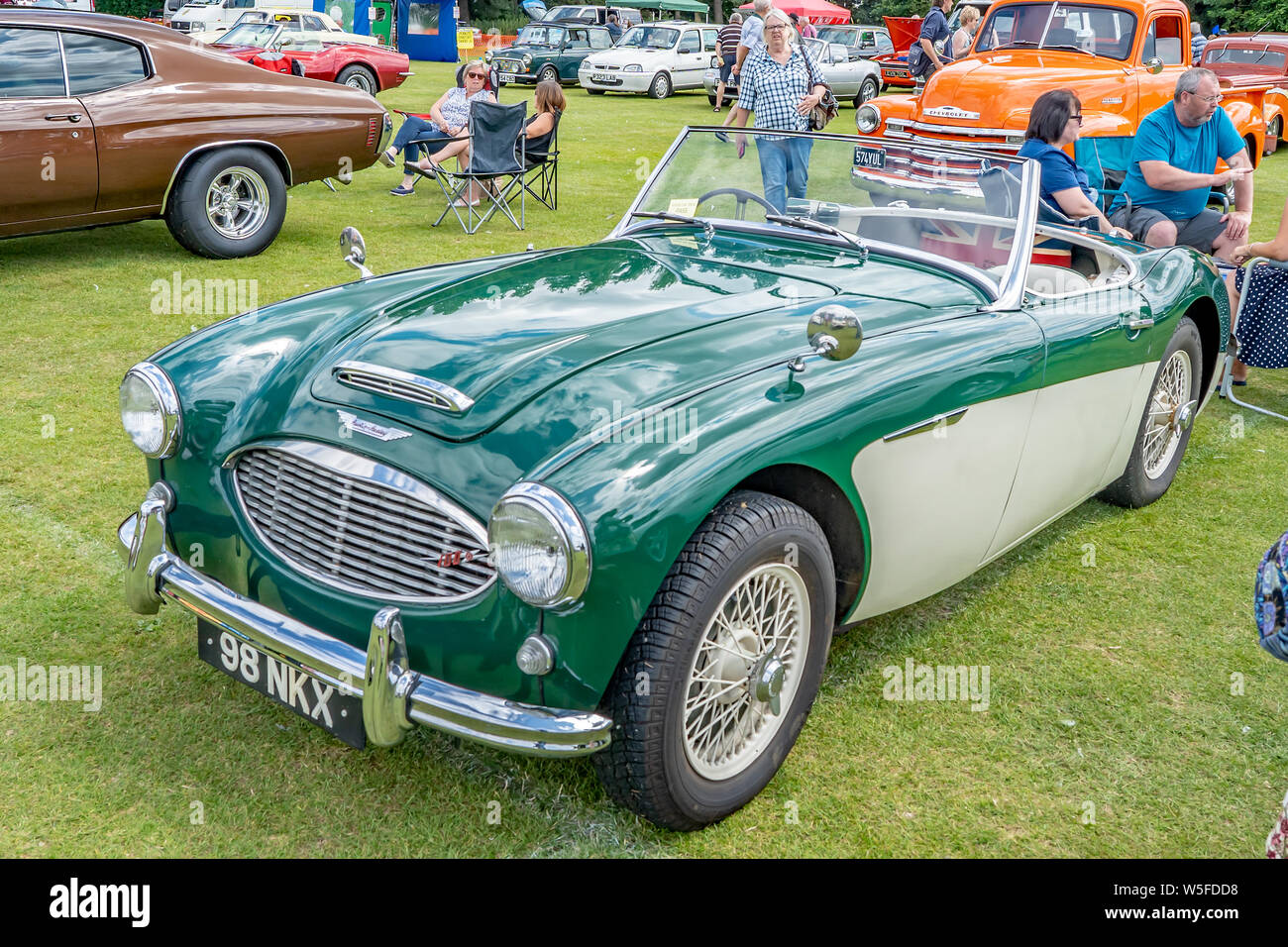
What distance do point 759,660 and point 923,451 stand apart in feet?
2.48

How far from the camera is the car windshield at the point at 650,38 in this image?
2353cm

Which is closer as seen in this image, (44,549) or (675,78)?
(44,549)

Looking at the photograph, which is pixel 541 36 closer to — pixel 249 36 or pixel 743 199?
pixel 249 36

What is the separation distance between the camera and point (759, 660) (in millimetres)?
2697

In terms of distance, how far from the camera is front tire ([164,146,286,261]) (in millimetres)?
7664

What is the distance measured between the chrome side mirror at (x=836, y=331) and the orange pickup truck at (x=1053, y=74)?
23.3ft

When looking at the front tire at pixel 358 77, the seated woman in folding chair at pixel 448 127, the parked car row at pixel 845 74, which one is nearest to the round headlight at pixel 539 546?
the seated woman in folding chair at pixel 448 127

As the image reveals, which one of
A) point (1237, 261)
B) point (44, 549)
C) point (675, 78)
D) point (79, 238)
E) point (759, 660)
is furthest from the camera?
point (675, 78)

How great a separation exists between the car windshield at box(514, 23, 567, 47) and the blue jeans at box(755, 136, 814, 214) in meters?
22.7

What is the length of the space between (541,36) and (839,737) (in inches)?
989

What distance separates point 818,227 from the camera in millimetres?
3848
